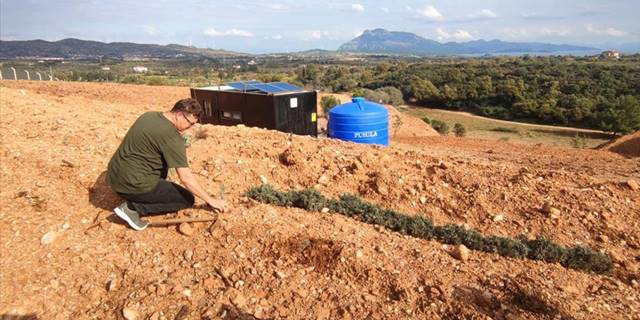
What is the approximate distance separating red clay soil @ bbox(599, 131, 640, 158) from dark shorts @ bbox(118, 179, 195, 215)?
1596 cm

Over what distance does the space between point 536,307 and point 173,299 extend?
3.28 metres

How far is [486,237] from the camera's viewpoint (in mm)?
4902

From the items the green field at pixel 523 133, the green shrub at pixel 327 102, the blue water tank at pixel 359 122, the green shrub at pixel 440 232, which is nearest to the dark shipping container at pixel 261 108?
the blue water tank at pixel 359 122

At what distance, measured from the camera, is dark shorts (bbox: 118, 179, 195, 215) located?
459cm

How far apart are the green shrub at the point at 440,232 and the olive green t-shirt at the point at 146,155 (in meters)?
1.61

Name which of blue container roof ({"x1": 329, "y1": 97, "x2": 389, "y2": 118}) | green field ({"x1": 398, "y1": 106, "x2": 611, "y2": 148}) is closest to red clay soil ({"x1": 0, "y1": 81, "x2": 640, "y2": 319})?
blue container roof ({"x1": 329, "y1": 97, "x2": 389, "y2": 118})

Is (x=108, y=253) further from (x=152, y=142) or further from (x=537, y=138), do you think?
(x=537, y=138)

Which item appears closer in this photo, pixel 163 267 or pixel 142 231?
pixel 163 267

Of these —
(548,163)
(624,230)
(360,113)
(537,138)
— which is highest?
(360,113)

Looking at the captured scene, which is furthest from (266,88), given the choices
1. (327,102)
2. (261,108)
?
(327,102)

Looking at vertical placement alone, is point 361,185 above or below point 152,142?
below

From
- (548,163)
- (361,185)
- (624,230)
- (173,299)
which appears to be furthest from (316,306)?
(548,163)

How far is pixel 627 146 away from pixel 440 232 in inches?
603

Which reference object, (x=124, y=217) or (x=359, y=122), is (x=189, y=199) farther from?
(x=359, y=122)
